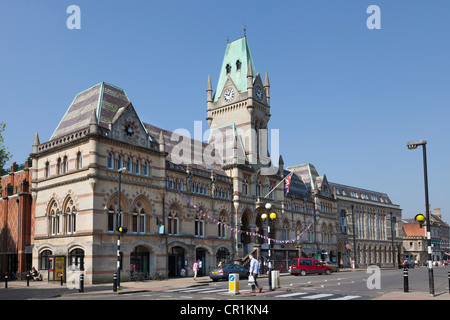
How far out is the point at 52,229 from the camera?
131 feet

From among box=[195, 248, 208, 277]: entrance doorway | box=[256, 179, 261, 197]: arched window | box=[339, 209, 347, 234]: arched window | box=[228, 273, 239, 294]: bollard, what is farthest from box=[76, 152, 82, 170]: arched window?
box=[339, 209, 347, 234]: arched window

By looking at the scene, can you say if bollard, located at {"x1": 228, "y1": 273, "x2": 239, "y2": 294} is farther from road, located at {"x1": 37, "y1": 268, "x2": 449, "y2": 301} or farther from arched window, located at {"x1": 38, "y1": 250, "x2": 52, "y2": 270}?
arched window, located at {"x1": 38, "y1": 250, "x2": 52, "y2": 270}

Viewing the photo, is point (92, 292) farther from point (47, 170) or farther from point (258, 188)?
point (258, 188)

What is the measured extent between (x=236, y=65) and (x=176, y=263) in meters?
31.6

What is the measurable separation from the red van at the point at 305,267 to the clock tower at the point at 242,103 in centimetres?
1537

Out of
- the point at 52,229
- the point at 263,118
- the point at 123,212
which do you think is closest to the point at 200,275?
the point at 123,212

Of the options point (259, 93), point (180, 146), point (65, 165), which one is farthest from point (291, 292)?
point (259, 93)

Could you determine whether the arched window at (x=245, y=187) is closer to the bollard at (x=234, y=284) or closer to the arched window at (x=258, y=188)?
the arched window at (x=258, y=188)

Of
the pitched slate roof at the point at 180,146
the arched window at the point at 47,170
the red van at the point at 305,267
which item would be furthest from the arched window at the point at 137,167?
the red van at the point at 305,267

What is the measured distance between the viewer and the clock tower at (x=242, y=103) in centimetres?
6019
